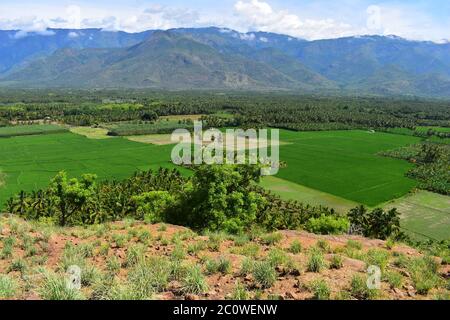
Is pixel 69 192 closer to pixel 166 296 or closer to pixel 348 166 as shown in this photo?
pixel 166 296

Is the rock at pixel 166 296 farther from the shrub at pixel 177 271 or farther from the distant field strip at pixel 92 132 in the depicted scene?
the distant field strip at pixel 92 132

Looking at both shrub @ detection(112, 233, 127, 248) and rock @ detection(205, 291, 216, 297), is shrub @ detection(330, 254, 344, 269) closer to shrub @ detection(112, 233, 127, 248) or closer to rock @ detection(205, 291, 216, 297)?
rock @ detection(205, 291, 216, 297)

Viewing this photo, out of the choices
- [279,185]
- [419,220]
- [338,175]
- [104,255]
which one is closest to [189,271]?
[104,255]

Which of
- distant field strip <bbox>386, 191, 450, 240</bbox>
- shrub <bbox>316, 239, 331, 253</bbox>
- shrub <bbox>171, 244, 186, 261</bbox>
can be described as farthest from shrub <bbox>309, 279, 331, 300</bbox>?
distant field strip <bbox>386, 191, 450, 240</bbox>

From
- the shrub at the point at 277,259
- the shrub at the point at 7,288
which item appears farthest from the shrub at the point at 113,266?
the shrub at the point at 277,259

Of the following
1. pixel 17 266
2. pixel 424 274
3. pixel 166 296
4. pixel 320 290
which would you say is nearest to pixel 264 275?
pixel 320 290
